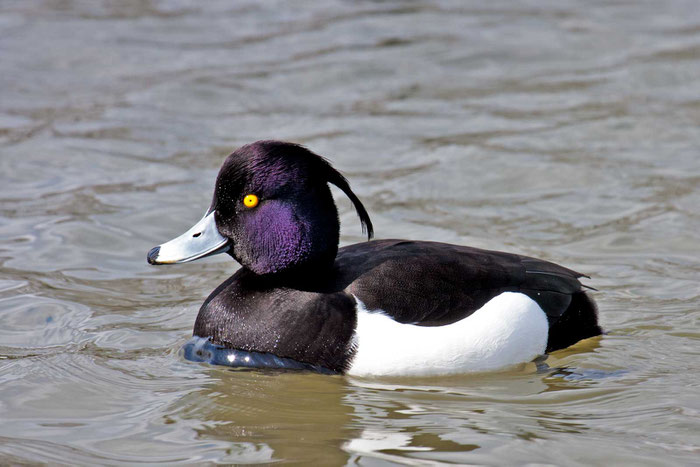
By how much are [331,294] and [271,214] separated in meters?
0.49

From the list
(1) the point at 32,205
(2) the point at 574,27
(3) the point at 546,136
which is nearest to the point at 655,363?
(3) the point at 546,136

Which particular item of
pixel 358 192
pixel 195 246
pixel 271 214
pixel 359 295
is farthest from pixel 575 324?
pixel 358 192

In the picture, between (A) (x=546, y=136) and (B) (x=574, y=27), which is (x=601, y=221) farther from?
(B) (x=574, y=27)

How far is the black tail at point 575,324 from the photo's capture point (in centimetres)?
515

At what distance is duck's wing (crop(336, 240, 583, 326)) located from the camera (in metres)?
4.82

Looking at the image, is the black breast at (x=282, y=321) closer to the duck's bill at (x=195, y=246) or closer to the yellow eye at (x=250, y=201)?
the duck's bill at (x=195, y=246)

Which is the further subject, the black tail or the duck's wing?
the black tail

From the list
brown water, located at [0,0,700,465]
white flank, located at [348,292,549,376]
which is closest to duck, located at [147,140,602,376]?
white flank, located at [348,292,549,376]

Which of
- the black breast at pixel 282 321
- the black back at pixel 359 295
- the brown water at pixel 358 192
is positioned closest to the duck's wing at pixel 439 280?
the black back at pixel 359 295

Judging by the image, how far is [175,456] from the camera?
4031 mm

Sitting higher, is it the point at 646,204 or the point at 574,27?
the point at 574,27

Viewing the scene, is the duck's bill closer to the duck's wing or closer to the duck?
the duck

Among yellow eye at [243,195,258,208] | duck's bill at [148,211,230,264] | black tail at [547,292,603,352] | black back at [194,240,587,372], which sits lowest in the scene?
black tail at [547,292,603,352]

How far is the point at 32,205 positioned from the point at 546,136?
4222 millimetres
